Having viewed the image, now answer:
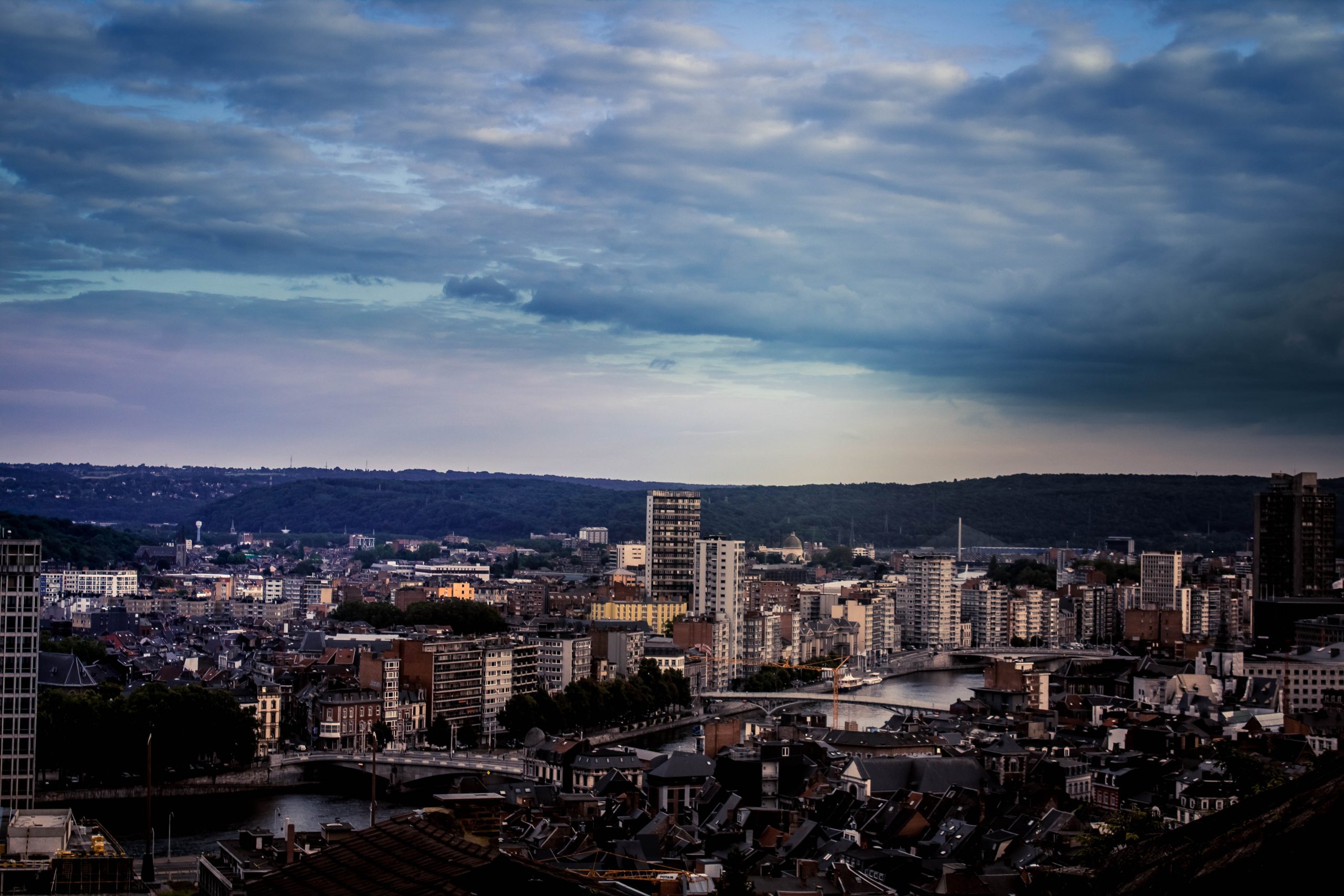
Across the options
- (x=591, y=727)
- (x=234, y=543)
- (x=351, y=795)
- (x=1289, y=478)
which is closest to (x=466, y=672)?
(x=591, y=727)

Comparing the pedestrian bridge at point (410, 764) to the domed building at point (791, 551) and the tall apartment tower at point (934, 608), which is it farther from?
the domed building at point (791, 551)

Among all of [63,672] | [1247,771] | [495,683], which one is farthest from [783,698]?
[1247,771]

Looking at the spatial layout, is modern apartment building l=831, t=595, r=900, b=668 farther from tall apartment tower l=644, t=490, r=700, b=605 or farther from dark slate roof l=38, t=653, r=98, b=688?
dark slate roof l=38, t=653, r=98, b=688

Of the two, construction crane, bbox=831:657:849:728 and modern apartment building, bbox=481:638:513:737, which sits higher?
modern apartment building, bbox=481:638:513:737

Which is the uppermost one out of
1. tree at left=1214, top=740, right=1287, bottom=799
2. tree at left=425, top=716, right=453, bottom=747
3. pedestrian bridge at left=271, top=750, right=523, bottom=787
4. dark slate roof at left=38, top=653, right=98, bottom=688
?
tree at left=1214, top=740, right=1287, bottom=799

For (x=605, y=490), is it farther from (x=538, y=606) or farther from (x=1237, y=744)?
(x=1237, y=744)

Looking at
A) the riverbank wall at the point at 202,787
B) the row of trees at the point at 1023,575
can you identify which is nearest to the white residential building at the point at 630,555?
the row of trees at the point at 1023,575

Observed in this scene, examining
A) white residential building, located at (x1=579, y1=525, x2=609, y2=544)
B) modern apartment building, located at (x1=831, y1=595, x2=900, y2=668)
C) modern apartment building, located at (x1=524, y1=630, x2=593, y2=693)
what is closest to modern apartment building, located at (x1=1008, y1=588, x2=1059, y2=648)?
modern apartment building, located at (x1=831, y1=595, x2=900, y2=668)
